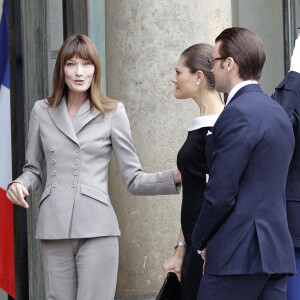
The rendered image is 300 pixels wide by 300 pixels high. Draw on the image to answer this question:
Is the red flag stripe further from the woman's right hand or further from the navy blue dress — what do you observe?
the navy blue dress

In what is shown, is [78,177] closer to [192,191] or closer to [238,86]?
[192,191]

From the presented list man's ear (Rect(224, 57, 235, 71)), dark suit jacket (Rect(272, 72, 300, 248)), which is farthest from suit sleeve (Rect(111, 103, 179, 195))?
man's ear (Rect(224, 57, 235, 71))

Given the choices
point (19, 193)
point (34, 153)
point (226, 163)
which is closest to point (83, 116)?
point (34, 153)

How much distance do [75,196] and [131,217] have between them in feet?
8.36

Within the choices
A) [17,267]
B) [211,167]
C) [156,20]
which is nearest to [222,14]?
[156,20]

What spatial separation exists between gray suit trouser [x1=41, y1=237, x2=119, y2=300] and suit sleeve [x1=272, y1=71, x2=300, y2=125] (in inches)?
44.2

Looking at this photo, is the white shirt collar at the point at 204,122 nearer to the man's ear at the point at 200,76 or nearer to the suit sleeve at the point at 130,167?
the man's ear at the point at 200,76

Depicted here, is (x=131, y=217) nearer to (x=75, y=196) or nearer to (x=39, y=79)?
(x=39, y=79)

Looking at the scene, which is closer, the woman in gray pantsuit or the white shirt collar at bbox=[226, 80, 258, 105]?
the white shirt collar at bbox=[226, 80, 258, 105]

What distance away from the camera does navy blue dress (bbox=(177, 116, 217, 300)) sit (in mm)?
3922

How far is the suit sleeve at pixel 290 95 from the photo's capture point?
4223mm

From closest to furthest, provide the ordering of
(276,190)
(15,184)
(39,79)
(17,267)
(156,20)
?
(276,190), (15,184), (17,267), (39,79), (156,20)

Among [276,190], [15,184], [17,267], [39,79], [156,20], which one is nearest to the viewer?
[276,190]

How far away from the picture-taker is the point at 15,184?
4219 mm
